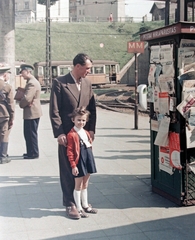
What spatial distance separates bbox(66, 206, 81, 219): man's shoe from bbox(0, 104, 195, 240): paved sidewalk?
0.21 feet

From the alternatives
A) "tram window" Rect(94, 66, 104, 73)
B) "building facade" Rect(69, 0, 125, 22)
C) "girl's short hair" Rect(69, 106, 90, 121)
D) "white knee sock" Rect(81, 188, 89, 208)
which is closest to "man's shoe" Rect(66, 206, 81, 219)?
"white knee sock" Rect(81, 188, 89, 208)

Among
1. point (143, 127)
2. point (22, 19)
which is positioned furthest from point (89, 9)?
point (143, 127)

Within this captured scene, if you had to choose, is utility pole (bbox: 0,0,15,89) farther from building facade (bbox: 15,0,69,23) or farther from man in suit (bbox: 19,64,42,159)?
building facade (bbox: 15,0,69,23)

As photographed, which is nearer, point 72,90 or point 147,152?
point 72,90

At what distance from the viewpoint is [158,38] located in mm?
5668

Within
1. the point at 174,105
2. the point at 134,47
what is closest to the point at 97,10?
the point at 134,47

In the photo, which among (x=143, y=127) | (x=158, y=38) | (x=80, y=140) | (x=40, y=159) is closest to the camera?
(x=80, y=140)

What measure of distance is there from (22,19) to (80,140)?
68754 mm

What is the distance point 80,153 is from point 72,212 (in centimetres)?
69

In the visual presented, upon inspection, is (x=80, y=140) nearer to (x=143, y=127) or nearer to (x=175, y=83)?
(x=175, y=83)

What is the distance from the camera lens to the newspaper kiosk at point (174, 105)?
5.23 m

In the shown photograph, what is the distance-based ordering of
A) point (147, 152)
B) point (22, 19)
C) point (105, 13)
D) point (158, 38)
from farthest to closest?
1. point (105, 13)
2. point (22, 19)
3. point (147, 152)
4. point (158, 38)

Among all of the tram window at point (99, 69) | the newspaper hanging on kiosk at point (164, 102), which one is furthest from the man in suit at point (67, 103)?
the tram window at point (99, 69)

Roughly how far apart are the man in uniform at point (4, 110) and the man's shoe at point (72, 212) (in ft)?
11.4
